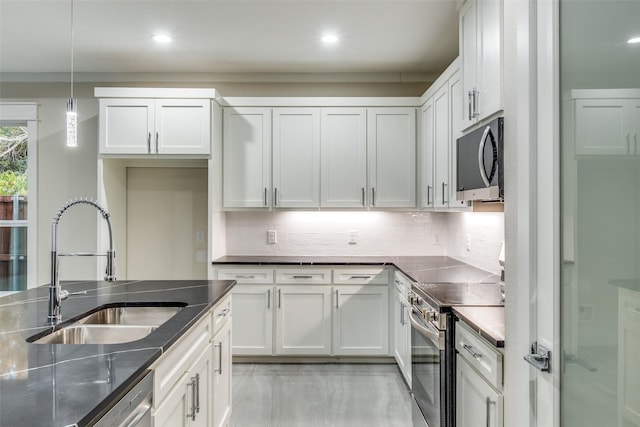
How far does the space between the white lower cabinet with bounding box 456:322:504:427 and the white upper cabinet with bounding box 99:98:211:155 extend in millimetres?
2717

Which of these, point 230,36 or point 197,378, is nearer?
point 197,378

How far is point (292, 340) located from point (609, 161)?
310cm

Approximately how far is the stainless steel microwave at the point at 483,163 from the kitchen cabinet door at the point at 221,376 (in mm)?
1563

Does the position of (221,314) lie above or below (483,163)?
below

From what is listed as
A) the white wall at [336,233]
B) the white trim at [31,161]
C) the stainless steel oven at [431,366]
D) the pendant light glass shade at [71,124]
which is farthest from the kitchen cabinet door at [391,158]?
the white trim at [31,161]

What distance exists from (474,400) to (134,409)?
1.33m

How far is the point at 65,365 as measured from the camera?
1.21 metres

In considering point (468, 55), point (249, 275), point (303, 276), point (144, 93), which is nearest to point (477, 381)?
point (468, 55)

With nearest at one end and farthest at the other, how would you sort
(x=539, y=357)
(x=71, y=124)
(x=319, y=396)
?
1. (x=539, y=357)
2. (x=71, y=124)
3. (x=319, y=396)

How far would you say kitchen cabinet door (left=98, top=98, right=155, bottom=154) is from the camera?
12.1ft

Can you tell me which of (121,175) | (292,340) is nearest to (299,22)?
(121,175)

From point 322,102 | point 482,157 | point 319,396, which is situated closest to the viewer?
point 482,157

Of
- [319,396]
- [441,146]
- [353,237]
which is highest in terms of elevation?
[441,146]

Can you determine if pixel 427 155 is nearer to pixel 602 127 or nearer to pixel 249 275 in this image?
pixel 249 275
